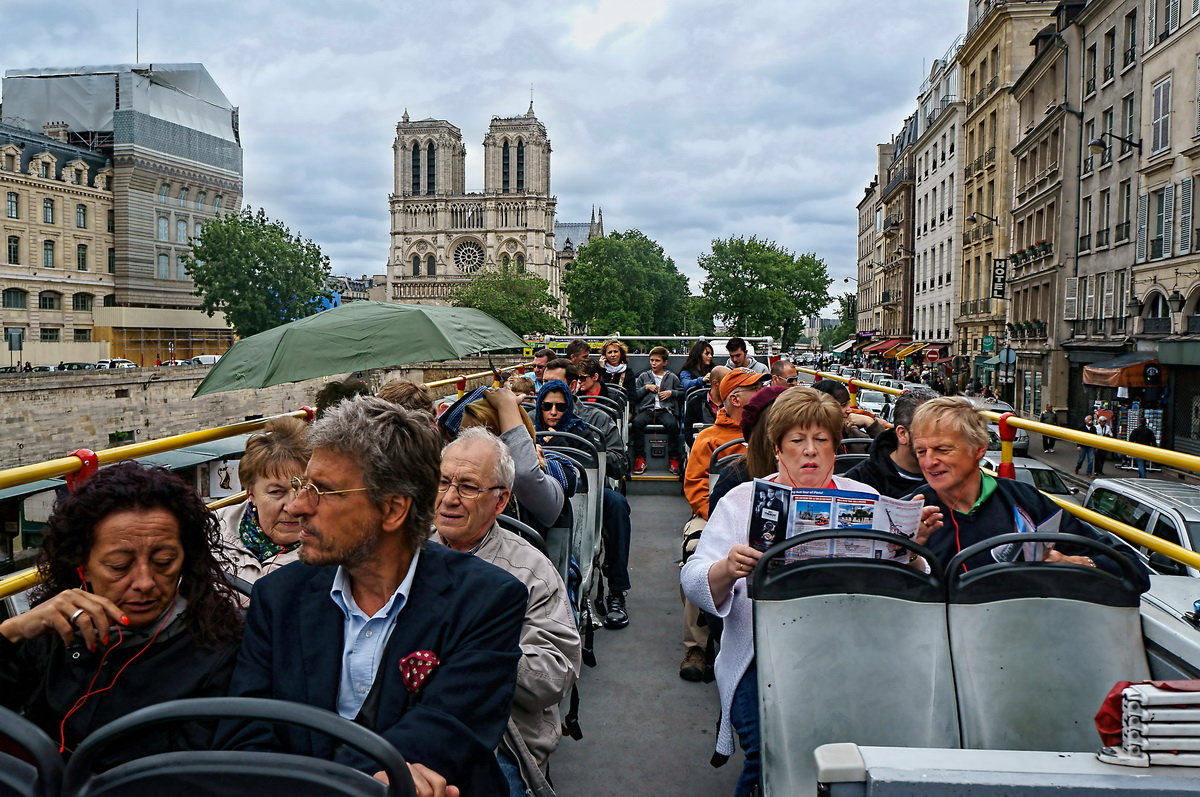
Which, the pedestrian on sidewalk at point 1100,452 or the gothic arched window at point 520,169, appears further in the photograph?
the gothic arched window at point 520,169

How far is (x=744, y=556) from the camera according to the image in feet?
10.1

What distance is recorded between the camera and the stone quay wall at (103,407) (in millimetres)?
33969

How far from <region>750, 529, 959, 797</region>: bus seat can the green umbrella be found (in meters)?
4.14

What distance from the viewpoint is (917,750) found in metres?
2.09

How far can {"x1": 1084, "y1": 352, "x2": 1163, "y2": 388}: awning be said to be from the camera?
25.9 meters

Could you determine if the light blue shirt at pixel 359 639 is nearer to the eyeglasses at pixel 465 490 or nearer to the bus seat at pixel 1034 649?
the eyeglasses at pixel 465 490

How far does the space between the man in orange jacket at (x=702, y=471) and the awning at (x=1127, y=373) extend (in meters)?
23.7

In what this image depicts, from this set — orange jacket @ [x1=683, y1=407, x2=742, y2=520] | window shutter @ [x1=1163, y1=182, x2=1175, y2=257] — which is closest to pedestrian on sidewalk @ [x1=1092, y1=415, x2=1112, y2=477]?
window shutter @ [x1=1163, y1=182, x2=1175, y2=257]

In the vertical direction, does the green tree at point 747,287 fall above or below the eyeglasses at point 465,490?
above

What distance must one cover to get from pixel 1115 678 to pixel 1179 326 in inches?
1036

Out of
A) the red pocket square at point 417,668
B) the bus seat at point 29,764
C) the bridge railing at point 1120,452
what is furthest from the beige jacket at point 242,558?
the bridge railing at point 1120,452

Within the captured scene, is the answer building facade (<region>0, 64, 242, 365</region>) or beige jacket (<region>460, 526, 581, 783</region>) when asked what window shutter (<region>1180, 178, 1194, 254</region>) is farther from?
building facade (<region>0, 64, 242, 365</region>)

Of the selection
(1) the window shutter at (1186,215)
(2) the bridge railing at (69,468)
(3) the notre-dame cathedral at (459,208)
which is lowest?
(2) the bridge railing at (69,468)

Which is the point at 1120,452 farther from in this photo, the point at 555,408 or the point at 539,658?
the point at 555,408
